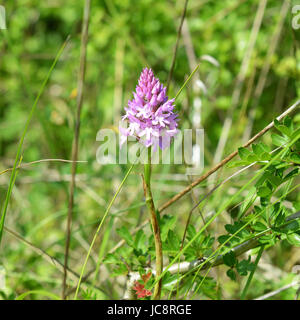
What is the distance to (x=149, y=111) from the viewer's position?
101cm

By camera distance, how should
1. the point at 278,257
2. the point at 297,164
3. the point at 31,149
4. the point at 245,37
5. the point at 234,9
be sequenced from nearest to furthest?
the point at 297,164
the point at 278,257
the point at 245,37
the point at 234,9
the point at 31,149

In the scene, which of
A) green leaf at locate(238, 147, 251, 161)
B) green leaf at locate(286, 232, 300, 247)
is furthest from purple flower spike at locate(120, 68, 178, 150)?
green leaf at locate(286, 232, 300, 247)

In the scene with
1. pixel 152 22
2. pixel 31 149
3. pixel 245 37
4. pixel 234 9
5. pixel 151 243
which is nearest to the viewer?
pixel 151 243

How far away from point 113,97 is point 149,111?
1.87 meters

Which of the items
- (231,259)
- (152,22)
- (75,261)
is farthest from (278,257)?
(152,22)

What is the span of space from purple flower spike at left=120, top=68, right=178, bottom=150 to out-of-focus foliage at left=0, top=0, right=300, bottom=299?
2.60 feet

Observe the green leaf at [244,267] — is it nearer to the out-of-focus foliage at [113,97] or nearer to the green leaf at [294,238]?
the green leaf at [294,238]

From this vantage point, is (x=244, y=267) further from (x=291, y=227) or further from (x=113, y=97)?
(x=113, y=97)

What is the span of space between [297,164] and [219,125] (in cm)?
166

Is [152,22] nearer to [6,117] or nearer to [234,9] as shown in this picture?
[234,9]

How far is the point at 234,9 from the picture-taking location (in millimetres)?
2602

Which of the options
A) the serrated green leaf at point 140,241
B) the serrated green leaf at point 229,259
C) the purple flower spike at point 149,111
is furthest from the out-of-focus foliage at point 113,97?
→ the purple flower spike at point 149,111

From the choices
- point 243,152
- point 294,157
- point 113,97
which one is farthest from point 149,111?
point 113,97

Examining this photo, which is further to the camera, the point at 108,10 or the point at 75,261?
the point at 108,10
